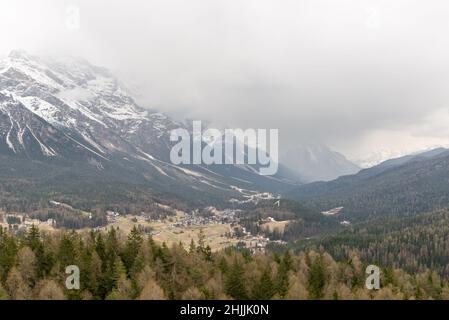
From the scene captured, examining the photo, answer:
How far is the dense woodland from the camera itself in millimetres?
96625

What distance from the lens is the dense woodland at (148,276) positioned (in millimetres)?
96625

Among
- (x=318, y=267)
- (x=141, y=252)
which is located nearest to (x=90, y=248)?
(x=141, y=252)

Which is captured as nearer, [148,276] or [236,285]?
[148,276]

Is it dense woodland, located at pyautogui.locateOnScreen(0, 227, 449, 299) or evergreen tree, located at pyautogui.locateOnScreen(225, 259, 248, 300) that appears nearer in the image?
dense woodland, located at pyautogui.locateOnScreen(0, 227, 449, 299)

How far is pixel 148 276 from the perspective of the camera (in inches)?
4033

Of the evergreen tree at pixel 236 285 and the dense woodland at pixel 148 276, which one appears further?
the evergreen tree at pixel 236 285

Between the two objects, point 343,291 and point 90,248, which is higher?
point 90,248

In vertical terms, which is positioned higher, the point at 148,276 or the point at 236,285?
the point at 148,276
